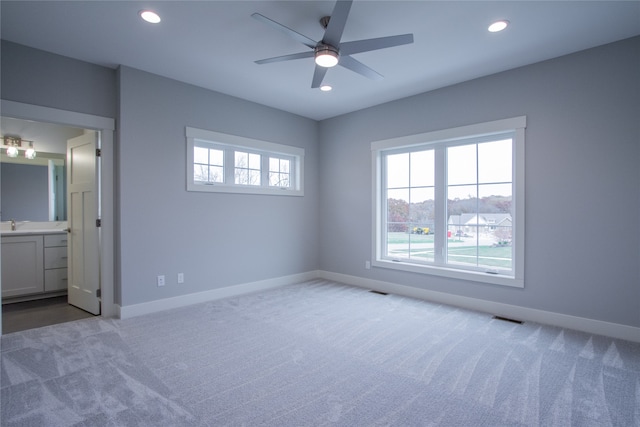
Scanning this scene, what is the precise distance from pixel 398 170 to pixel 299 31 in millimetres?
2551

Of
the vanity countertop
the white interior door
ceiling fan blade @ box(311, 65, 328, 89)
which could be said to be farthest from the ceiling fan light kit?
the vanity countertop

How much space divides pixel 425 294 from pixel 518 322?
1126 millimetres

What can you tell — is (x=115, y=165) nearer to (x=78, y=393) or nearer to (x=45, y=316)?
(x=45, y=316)

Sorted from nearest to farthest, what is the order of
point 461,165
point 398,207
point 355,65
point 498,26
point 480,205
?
point 498,26 → point 355,65 → point 480,205 → point 461,165 → point 398,207

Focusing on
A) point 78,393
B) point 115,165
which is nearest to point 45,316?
point 115,165

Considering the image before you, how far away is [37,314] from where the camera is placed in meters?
3.73

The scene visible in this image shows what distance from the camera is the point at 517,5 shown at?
96.0 inches

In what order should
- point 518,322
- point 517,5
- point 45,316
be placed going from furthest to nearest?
point 45,316 → point 518,322 → point 517,5

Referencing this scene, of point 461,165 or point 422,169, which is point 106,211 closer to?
point 422,169

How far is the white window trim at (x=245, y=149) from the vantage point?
4.03 meters

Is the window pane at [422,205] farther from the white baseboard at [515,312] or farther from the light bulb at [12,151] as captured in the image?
the light bulb at [12,151]

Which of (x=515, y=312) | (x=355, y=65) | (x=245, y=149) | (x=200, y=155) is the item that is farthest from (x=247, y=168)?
(x=515, y=312)

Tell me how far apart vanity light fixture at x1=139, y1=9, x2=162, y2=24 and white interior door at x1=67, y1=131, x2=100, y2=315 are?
1650 millimetres

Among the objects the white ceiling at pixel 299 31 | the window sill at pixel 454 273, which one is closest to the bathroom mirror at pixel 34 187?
the white ceiling at pixel 299 31
